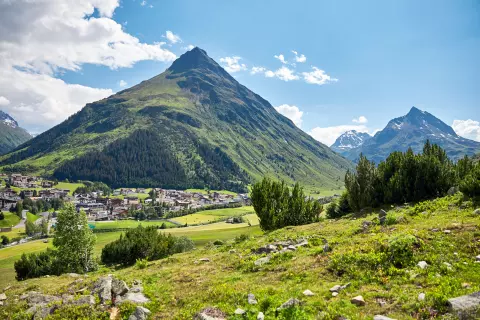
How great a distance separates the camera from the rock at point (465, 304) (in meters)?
9.39

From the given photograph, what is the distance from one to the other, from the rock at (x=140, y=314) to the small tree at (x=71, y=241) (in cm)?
4192

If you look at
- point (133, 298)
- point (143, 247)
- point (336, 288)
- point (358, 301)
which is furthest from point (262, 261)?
point (143, 247)

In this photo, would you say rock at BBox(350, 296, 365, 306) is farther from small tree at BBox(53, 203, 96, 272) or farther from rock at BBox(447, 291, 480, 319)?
small tree at BBox(53, 203, 96, 272)

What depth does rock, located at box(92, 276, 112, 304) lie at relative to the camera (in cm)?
1583

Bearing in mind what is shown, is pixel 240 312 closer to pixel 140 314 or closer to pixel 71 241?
pixel 140 314

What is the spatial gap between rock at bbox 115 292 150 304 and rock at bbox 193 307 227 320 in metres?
4.37

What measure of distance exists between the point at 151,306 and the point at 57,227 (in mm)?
43589

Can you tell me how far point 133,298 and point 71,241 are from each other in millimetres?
41523

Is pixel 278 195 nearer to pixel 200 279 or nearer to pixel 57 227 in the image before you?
pixel 200 279

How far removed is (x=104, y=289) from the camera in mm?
16609

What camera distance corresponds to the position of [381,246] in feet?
54.8

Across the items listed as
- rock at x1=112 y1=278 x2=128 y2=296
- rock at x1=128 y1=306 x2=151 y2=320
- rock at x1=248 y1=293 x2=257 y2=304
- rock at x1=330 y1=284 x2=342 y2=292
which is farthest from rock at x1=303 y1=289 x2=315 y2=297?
rock at x1=112 y1=278 x2=128 y2=296

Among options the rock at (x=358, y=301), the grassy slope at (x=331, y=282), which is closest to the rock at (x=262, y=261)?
the grassy slope at (x=331, y=282)

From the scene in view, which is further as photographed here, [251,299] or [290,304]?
[251,299]
